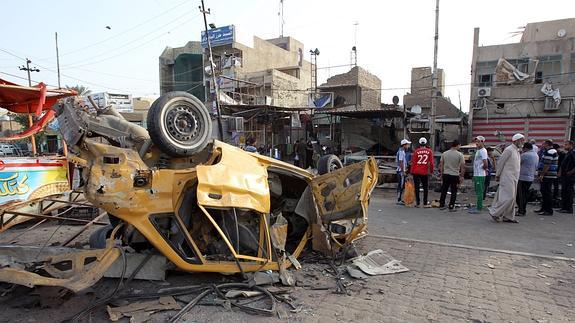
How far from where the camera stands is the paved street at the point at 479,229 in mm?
5742

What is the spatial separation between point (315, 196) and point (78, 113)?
2.99 metres

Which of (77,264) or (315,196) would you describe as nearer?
(77,264)

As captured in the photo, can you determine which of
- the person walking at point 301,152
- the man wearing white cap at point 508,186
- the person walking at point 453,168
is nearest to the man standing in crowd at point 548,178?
the man wearing white cap at point 508,186

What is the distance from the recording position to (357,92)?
88.6 ft

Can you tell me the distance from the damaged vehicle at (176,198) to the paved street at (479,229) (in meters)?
2.43

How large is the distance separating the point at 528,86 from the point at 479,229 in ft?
59.4

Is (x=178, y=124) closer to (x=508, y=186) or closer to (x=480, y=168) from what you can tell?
(x=508, y=186)

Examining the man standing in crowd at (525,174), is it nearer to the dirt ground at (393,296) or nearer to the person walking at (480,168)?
the person walking at (480,168)

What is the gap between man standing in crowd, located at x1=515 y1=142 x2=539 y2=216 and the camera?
315 inches

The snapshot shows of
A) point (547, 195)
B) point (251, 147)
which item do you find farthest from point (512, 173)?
point (251, 147)

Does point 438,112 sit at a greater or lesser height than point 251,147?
greater

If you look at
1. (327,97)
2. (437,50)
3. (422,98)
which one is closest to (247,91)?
(327,97)

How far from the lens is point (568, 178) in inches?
324

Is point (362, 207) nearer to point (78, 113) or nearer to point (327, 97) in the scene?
point (78, 113)
